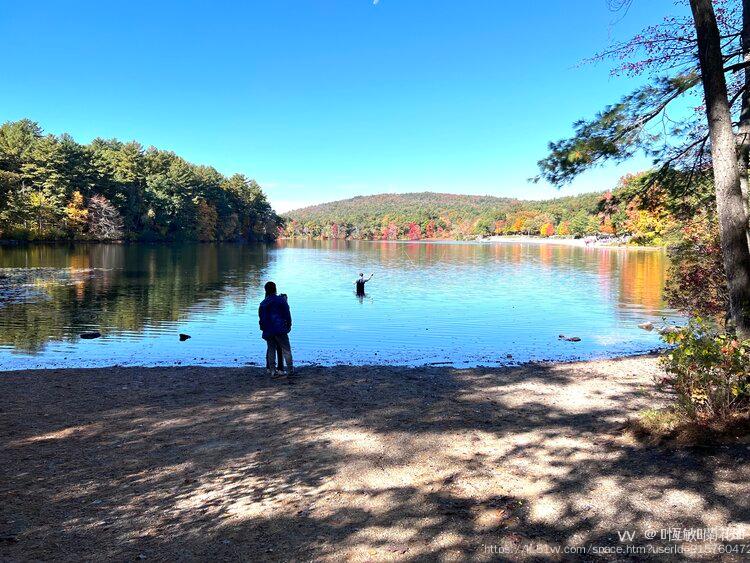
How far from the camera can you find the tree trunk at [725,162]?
221 inches

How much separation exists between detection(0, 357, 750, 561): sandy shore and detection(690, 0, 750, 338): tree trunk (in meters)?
1.90

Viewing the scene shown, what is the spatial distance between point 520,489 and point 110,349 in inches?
544

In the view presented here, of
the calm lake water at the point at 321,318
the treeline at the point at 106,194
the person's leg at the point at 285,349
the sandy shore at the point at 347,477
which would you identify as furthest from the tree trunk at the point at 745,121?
the treeline at the point at 106,194

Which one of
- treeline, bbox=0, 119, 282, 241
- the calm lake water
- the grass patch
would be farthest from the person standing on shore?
treeline, bbox=0, 119, 282, 241

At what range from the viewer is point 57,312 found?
2034 cm

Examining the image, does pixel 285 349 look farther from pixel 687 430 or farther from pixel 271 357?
pixel 687 430

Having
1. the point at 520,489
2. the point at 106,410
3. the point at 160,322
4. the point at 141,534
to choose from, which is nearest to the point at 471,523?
the point at 520,489

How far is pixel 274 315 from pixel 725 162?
7.82 metres

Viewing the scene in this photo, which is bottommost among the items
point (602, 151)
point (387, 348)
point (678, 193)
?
point (387, 348)

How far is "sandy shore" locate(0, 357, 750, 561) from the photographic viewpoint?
3.93 metres

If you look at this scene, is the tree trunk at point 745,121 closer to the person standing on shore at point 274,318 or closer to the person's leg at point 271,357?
the person standing on shore at point 274,318

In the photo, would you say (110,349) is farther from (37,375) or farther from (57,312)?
(57,312)

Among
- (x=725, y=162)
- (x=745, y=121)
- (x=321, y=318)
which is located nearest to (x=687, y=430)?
(x=725, y=162)

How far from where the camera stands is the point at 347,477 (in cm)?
523
